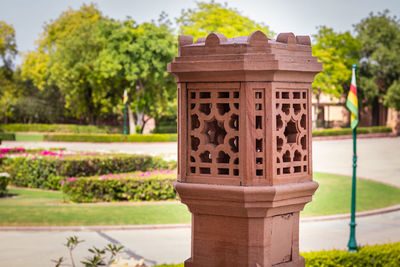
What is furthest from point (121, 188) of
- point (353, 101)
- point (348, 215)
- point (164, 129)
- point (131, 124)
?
point (164, 129)

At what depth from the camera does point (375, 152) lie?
109ft

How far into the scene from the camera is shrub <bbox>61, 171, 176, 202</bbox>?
49.9 feet

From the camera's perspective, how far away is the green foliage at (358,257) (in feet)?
22.8

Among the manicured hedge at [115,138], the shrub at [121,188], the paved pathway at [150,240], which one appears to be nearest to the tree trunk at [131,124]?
the manicured hedge at [115,138]

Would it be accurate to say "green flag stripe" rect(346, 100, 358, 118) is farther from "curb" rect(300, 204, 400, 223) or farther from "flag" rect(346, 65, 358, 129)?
"curb" rect(300, 204, 400, 223)

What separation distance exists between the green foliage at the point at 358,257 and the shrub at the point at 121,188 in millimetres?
8353

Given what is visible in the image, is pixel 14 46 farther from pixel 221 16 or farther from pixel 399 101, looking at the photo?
pixel 399 101

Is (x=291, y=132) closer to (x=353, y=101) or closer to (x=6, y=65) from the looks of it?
(x=353, y=101)

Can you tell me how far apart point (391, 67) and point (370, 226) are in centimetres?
4744

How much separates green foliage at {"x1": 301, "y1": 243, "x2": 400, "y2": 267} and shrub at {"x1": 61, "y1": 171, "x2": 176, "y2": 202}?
8.35m

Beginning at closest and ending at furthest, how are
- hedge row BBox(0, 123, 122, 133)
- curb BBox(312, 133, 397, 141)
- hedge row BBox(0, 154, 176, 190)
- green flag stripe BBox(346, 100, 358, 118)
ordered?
green flag stripe BBox(346, 100, 358, 118), hedge row BBox(0, 154, 176, 190), curb BBox(312, 133, 397, 141), hedge row BBox(0, 123, 122, 133)

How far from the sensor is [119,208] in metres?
14.3

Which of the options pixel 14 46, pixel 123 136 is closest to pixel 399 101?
pixel 123 136

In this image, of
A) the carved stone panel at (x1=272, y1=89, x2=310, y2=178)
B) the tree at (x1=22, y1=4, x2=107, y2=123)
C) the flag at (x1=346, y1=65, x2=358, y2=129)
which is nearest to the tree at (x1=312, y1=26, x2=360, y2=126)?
the tree at (x1=22, y1=4, x2=107, y2=123)
